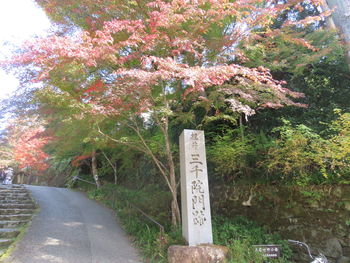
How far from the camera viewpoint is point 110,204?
9.66 m

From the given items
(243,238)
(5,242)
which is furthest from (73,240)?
(243,238)

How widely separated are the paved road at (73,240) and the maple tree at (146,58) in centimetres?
169

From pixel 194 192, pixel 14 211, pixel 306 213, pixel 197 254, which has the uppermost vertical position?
pixel 194 192

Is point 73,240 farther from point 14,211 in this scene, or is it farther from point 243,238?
point 243,238

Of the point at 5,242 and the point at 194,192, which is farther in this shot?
the point at 5,242

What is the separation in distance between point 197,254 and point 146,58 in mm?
3974

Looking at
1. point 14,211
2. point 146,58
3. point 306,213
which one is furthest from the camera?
point 14,211

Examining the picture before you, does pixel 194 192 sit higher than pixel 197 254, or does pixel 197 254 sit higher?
pixel 194 192

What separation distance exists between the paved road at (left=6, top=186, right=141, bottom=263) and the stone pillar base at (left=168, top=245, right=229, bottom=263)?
1053 mm

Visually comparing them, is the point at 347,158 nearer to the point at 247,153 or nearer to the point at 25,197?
the point at 247,153

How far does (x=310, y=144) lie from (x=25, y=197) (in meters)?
10.4

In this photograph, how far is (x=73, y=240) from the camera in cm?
557

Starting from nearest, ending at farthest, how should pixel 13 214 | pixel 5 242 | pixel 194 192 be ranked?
pixel 194 192, pixel 5 242, pixel 13 214

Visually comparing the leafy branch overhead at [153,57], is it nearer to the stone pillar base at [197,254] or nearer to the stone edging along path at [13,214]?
the stone pillar base at [197,254]
